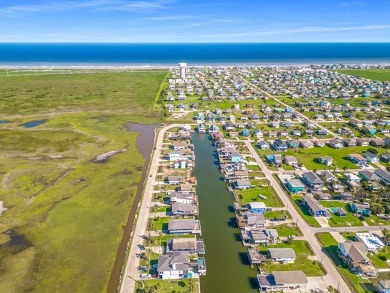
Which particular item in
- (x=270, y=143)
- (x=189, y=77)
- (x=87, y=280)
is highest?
(x=189, y=77)

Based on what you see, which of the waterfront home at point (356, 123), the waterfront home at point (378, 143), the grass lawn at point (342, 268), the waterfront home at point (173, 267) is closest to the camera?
the grass lawn at point (342, 268)

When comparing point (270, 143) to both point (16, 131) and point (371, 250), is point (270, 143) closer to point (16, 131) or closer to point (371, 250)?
point (371, 250)

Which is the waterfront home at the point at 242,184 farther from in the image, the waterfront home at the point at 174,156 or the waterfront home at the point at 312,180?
the waterfront home at the point at 174,156

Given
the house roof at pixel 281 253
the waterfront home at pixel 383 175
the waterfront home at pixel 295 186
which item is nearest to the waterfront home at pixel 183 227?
the house roof at pixel 281 253

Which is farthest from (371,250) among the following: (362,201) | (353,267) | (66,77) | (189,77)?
(66,77)

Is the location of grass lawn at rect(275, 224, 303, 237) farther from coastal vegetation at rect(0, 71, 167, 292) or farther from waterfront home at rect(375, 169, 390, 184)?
waterfront home at rect(375, 169, 390, 184)

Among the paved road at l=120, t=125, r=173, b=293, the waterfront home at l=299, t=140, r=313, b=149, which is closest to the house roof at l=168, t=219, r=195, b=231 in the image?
the paved road at l=120, t=125, r=173, b=293

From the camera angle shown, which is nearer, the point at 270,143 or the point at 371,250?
the point at 371,250
